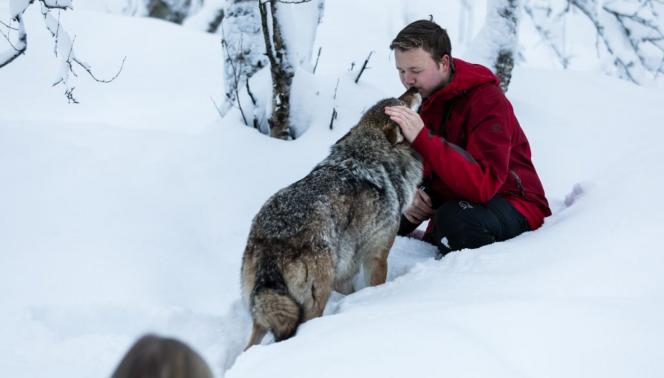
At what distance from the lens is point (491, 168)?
11.4ft

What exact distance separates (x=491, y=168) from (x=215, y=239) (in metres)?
1.95

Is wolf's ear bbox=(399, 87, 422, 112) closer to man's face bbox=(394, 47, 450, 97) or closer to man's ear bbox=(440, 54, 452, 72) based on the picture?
man's face bbox=(394, 47, 450, 97)

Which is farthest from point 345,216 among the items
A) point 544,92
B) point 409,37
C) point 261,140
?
point 544,92

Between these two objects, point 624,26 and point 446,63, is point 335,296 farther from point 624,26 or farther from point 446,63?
point 624,26

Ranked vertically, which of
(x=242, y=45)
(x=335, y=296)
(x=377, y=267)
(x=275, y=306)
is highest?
(x=242, y=45)

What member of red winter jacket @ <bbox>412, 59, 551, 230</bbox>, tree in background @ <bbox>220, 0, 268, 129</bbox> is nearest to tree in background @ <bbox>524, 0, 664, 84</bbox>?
tree in background @ <bbox>220, 0, 268, 129</bbox>

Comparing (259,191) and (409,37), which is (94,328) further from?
(409,37)

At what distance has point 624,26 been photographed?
730 centimetres

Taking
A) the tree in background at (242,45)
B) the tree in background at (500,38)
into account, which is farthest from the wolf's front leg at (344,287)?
the tree in background at (500,38)

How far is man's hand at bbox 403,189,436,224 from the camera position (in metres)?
4.11

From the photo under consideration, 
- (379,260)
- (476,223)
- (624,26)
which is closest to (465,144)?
(476,223)

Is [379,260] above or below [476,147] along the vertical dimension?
below

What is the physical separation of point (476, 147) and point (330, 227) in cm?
109

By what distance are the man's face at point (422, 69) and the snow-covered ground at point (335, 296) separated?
112 centimetres
